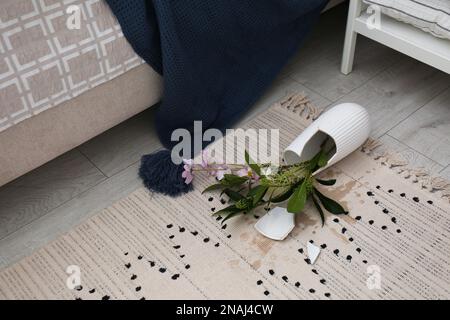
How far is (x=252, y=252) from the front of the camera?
111 centimetres

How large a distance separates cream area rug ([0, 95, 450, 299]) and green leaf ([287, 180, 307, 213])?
6 cm

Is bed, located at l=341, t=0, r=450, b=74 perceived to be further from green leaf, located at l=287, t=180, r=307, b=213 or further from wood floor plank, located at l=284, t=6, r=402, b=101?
green leaf, located at l=287, t=180, r=307, b=213

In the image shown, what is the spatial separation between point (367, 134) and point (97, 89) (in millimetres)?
639

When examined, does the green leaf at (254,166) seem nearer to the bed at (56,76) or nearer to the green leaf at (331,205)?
the green leaf at (331,205)

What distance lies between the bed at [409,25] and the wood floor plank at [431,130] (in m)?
0.16

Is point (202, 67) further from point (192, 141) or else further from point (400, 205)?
point (400, 205)

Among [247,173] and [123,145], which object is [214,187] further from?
[123,145]

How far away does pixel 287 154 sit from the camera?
1.25 meters

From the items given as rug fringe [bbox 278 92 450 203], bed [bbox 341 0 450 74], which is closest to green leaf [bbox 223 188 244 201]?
rug fringe [bbox 278 92 450 203]

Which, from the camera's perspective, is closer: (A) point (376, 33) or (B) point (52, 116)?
(B) point (52, 116)

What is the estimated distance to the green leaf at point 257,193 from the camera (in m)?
1.14

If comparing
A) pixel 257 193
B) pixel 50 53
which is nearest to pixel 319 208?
pixel 257 193
